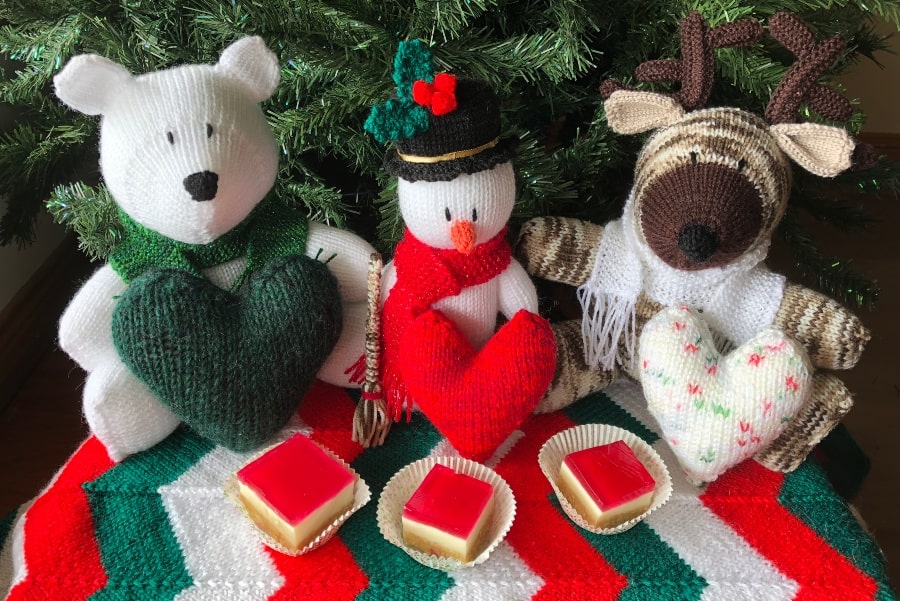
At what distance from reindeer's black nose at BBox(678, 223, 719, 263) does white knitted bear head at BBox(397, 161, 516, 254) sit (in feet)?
0.52

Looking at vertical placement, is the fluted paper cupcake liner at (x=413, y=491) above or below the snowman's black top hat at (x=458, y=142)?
below

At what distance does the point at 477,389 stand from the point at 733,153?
32 centimetres

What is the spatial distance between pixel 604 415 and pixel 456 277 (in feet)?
0.86

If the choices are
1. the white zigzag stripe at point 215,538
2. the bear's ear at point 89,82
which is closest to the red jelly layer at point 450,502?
the white zigzag stripe at point 215,538

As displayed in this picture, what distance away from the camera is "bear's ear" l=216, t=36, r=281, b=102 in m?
0.64

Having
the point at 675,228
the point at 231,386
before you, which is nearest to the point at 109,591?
the point at 231,386

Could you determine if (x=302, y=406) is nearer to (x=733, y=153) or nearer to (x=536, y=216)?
(x=536, y=216)

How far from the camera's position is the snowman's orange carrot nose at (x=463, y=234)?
0.63 metres

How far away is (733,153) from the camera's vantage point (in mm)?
641

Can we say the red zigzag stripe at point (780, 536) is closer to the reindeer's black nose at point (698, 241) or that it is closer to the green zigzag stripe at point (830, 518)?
the green zigzag stripe at point (830, 518)

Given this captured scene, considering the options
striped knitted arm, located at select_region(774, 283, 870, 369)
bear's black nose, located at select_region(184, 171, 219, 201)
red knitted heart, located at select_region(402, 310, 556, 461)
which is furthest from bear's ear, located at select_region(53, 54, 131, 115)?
striped knitted arm, located at select_region(774, 283, 870, 369)

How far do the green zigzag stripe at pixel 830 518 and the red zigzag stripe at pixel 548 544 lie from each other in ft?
0.68

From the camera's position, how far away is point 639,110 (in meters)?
0.70

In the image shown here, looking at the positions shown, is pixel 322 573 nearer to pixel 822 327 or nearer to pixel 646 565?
pixel 646 565
